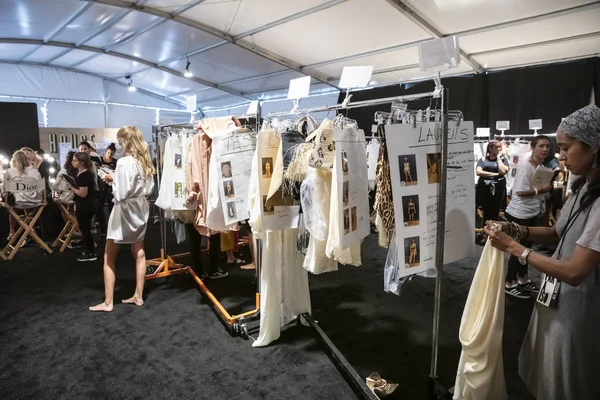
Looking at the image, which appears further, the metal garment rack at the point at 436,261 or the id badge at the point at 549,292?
the metal garment rack at the point at 436,261

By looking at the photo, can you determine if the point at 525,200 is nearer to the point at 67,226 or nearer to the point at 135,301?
the point at 135,301

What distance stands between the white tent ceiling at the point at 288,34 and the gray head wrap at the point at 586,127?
3.49m

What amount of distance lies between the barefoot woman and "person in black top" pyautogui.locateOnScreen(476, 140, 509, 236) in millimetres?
3790

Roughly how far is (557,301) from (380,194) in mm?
821

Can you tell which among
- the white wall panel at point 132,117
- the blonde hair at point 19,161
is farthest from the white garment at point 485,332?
the white wall panel at point 132,117

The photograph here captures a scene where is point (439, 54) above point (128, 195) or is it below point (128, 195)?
above

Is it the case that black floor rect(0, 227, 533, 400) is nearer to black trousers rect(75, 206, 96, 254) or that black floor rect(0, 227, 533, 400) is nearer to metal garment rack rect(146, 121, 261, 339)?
metal garment rack rect(146, 121, 261, 339)

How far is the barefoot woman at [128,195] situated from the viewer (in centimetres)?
274

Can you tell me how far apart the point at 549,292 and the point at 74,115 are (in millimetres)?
10082

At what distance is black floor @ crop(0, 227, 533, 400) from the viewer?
203cm

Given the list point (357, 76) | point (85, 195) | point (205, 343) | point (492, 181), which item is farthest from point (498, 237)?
point (85, 195)

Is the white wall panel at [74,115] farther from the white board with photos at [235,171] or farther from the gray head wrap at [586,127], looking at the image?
the gray head wrap at [586,127]

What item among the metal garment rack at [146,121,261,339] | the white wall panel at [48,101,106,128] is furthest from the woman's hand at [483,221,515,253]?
the white wall panel at [48,101,106,128]

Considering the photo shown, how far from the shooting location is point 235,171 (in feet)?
7.58
